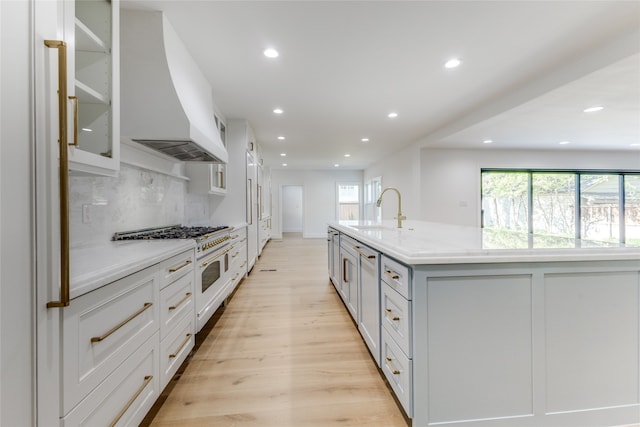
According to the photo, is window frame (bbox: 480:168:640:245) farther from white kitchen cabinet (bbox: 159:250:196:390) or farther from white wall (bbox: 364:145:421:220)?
white kitchen cabinet (bbox: 159:250:196:390)

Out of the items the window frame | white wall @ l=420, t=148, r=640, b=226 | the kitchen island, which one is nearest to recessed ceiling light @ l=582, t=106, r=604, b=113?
white wall @ l=420, t=148, r=640, b=226

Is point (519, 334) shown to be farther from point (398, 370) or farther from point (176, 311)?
A: point (176, 311)

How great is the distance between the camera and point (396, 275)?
137cm

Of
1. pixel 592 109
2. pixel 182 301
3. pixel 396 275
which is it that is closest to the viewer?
pixel 396 275

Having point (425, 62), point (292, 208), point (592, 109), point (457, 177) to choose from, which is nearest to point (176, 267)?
point (425, 62)

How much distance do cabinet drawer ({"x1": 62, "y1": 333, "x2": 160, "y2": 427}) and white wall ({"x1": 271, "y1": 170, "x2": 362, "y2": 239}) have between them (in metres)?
8.14

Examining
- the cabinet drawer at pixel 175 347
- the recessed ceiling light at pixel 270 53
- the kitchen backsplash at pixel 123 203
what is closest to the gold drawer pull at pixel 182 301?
the cabinet drawer at pixel 175 347

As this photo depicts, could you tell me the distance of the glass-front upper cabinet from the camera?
4.33ft

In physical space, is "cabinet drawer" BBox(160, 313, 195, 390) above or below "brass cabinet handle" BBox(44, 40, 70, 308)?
below

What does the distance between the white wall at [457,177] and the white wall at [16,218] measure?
562 cm

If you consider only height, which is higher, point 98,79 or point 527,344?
point 98,79

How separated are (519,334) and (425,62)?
2.42m

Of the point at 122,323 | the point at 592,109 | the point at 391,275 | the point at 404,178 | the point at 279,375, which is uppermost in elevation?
the point at 592,109

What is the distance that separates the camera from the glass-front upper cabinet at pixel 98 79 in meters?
1.32
